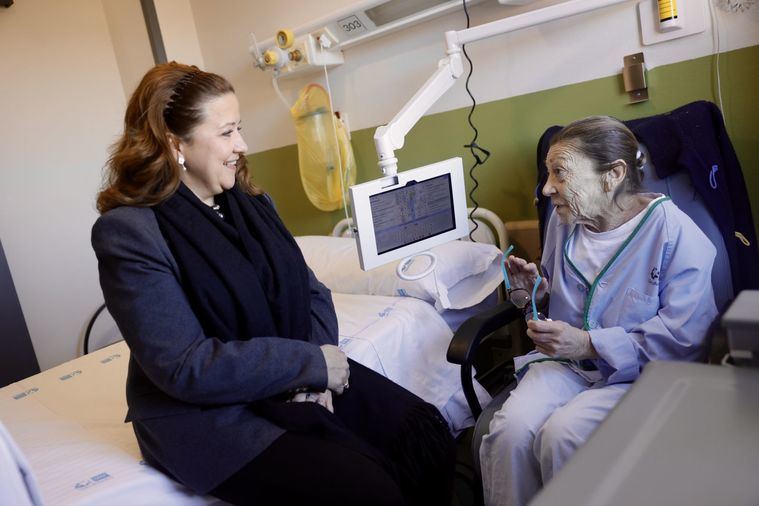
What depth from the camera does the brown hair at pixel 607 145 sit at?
4.60ft

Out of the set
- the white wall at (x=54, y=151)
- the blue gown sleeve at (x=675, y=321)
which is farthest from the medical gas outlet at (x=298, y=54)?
the blue gown sleeve at (x=675, y=321)

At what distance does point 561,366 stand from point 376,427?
1.56ft

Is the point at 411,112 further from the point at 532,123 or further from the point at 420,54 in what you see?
the point at 420,54

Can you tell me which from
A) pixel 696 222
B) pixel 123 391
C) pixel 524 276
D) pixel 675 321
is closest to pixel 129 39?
pixel 123 391

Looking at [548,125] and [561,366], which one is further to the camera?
[548,125]

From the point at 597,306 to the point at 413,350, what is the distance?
62 cm

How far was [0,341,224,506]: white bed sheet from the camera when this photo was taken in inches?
50.2

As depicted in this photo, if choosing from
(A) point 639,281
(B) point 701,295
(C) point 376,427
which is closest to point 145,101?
(C) point 376,427

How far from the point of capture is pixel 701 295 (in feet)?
4.27

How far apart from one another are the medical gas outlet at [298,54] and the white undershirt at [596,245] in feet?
4.67

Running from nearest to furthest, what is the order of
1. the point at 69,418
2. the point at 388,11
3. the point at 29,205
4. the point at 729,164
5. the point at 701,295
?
1. the point at 701,295
2. the point at 729,164
3. the point at 69,418
4. the point at 388,11
5. the point at 29,205

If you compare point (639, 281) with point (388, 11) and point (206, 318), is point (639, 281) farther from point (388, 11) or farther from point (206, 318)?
point (388, 11)

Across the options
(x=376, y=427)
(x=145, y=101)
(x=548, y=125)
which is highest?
(x=145, y=101)

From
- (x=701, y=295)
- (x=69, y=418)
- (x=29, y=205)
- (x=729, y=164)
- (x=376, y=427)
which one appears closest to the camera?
(x=701, y=295)
